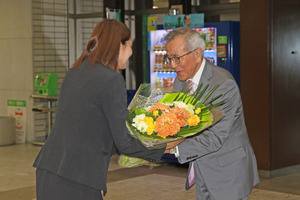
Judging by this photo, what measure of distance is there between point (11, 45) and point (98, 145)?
978cm

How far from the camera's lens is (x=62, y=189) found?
2689mm

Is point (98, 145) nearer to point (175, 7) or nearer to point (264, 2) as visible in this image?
point (264, 2)

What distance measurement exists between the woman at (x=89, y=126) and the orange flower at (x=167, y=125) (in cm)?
16

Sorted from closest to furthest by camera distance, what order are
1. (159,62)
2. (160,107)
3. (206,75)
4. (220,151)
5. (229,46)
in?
(160,107)
(220,151)
(206,75)
(229,46)
(159,62)

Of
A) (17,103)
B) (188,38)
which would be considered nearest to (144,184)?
(188,38)

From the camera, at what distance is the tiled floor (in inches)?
269

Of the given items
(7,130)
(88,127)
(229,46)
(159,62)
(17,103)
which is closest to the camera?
(88,127)

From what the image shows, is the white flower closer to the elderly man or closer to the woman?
the woman

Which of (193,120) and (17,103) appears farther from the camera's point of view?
(17,103)

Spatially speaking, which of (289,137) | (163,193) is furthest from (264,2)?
(163,193)

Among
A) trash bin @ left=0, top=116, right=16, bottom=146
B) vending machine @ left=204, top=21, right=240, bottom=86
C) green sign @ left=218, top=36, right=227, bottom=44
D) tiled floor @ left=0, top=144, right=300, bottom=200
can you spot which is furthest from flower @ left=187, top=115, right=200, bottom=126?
A: trash bin @ left=0, top=116, right=16, bottom=146

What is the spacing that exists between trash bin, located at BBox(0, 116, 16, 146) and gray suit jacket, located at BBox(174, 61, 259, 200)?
874cm

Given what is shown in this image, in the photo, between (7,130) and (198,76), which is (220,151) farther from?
(7,130)

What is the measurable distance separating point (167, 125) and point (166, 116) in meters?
0.04
